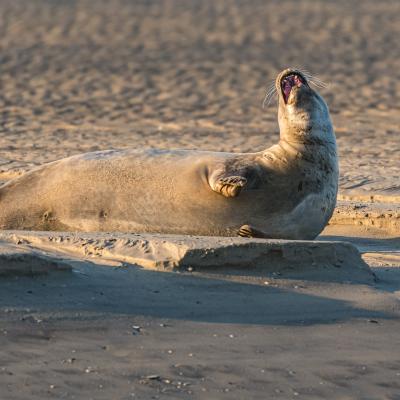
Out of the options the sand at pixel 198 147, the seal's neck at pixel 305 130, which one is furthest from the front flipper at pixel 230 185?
the sand at pixel 198 147

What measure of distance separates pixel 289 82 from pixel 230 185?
1.05 m

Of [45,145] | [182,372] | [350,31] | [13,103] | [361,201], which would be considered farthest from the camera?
[350,31]

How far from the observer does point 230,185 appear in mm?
6059

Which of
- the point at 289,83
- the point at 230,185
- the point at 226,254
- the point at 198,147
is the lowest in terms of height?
the point at 198,147

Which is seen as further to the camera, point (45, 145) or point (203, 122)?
point (203, 122)

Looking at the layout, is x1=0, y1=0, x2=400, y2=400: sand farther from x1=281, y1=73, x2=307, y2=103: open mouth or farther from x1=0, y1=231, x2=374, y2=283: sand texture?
x1=281, y1=73, x2=307, y2=103: open mouth

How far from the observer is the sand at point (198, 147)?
13.9ft

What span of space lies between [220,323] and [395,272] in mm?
1285

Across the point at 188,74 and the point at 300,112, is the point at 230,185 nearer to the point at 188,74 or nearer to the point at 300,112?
the point at 300,112

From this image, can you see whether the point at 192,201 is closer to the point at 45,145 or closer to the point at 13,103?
the point at 45,145

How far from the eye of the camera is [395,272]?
572 cm

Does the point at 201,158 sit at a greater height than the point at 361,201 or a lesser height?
greater

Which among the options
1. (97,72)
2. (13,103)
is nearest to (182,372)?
(13,103)

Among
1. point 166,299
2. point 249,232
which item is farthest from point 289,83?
point 166,299
